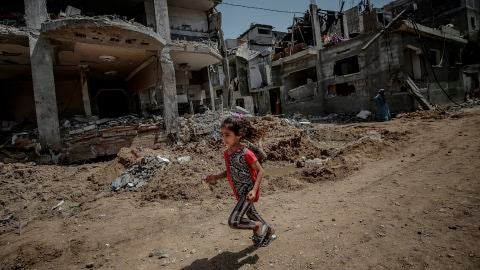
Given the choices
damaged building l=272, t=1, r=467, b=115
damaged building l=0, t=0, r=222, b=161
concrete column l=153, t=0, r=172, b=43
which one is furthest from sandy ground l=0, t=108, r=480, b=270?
damaged building l=272, t=1, r=467, b=115

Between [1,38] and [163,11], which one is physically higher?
[163,11]

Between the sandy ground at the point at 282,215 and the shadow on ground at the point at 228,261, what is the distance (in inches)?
0.8

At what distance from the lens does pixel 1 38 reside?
354 inches

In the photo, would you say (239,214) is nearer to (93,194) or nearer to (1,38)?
(93,194)

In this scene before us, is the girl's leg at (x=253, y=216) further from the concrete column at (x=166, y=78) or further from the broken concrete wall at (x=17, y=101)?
the broken concrete wall at (x=17, y=101)

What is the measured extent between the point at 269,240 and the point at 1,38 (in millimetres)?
11115

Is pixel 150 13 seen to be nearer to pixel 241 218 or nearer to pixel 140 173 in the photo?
pixel 140 173

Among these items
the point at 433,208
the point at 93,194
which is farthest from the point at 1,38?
the point at 433,208

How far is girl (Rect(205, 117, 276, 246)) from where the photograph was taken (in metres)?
2.80

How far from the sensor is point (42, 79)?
30.9 feet

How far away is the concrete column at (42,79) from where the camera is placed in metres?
9.27

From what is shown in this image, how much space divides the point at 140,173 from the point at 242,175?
17.3 feet

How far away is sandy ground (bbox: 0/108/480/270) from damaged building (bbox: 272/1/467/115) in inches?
373

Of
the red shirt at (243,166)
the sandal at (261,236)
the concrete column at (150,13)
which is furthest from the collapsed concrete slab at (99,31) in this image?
the sandal at (261,236)
